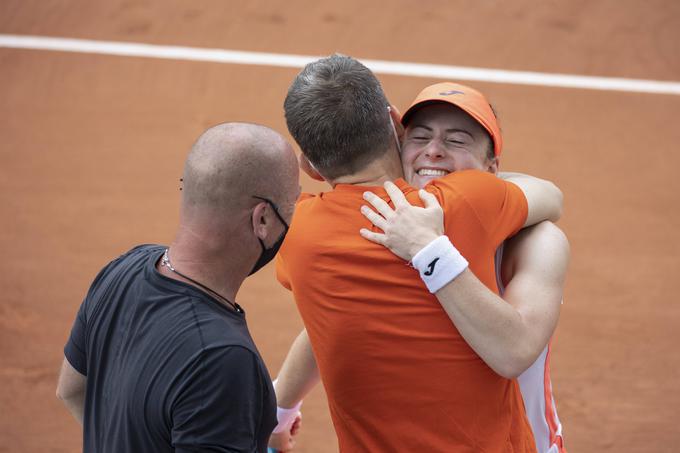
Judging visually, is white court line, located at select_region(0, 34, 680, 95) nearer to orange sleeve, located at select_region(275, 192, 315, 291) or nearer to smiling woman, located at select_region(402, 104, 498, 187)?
smiling woman, located at select_region(402, 104, 498, 187)

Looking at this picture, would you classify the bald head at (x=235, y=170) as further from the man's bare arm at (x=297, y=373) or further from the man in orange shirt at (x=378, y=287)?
the man's bare arm at (x=297, y=373)

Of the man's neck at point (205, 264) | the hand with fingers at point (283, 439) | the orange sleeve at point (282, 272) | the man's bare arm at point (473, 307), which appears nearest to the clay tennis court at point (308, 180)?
the hand with fingers at point (283, 439)

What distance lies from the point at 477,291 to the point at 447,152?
27.8 inches

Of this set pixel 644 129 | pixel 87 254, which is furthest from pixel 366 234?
pixel 644 129

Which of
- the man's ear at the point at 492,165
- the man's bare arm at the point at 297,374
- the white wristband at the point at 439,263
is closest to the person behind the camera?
the white wristband at the point at 439,263

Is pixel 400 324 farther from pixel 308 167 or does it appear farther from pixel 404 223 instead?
pixel 308 167

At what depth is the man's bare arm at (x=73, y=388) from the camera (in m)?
3.03

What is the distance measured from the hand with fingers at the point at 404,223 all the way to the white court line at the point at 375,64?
639cm

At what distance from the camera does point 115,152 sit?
8.29 meters

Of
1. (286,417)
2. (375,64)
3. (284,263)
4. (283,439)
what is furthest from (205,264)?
(375,64)

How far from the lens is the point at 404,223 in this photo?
9.52ft

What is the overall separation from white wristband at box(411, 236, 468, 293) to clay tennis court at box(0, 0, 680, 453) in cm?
313

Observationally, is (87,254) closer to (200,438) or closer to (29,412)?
(29,412)

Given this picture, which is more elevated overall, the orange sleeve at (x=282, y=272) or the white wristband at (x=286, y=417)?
the orange sleeve at (x=282, y=272)
